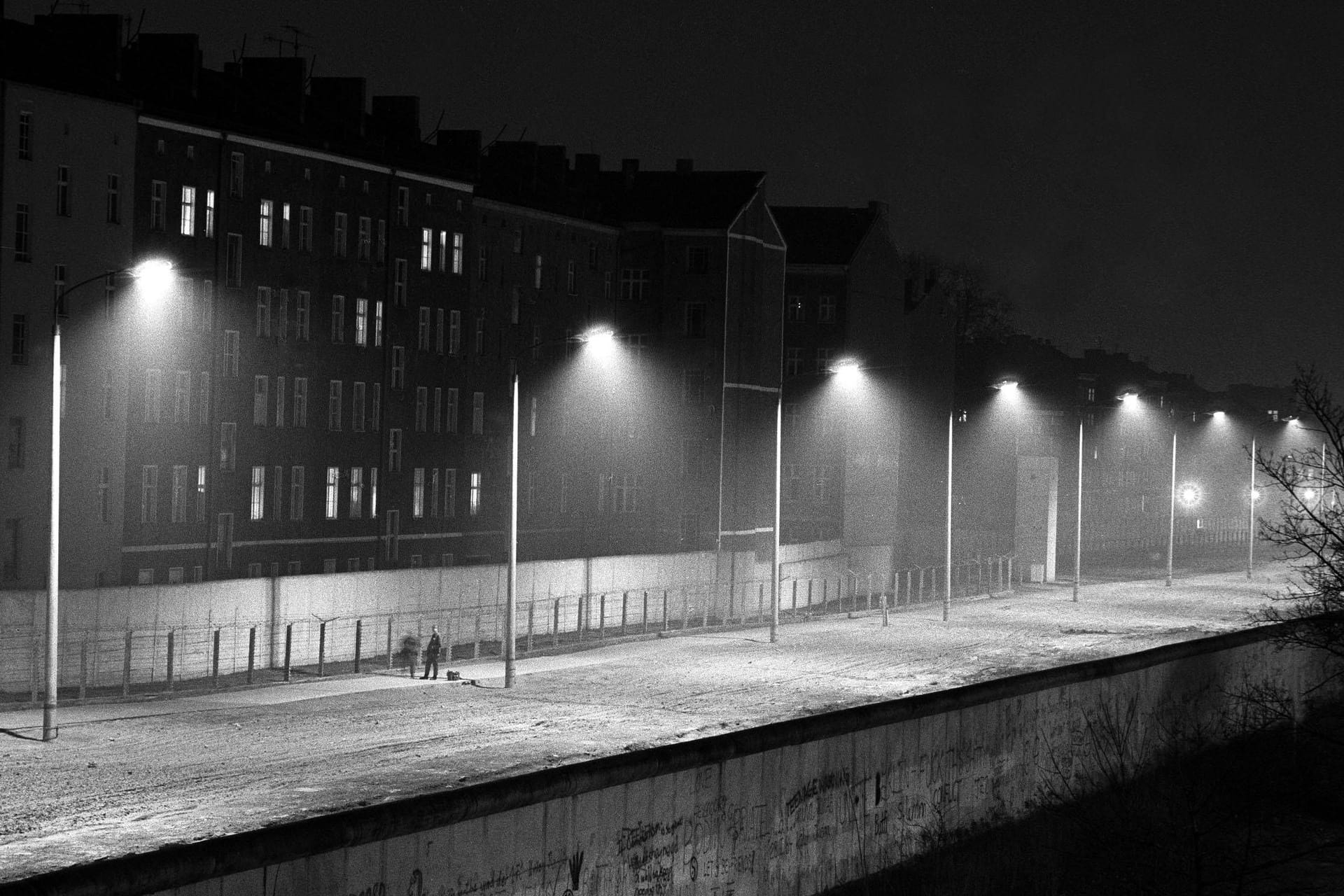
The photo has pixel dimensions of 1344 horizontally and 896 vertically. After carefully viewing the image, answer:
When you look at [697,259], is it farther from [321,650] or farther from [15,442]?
[321,650]

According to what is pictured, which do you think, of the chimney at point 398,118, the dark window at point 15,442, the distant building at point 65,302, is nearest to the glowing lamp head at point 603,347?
the chimney at point 398,118

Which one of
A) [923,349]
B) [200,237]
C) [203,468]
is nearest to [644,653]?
[203,468]

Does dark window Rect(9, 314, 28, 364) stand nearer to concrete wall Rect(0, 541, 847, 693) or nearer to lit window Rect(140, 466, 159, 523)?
lit window Rect(140, 466, 159, 523)

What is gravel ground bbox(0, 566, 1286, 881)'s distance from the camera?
26188mm

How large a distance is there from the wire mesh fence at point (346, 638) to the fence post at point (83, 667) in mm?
51

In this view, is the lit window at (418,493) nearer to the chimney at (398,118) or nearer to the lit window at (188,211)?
the chimney at (398,118)

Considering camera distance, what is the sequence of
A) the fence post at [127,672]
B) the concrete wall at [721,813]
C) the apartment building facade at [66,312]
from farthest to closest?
the apartment building facade at [66,312]
the fence post at [127,672]
the concrete wall at [721,813]

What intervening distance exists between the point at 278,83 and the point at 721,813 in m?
46.7

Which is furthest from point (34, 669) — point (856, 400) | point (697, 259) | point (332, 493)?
point (856, 400)

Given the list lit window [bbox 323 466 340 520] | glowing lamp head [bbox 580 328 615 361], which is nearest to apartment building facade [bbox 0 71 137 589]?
lit window [bbox 323 466 340 520]

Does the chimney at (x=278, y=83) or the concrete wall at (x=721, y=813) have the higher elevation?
the chimney at (x=278, y=83)

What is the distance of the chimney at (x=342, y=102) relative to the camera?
6675 cm

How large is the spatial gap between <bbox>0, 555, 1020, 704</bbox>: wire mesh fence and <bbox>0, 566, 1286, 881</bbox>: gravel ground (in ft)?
4.36

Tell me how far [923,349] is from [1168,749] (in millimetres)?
65390
